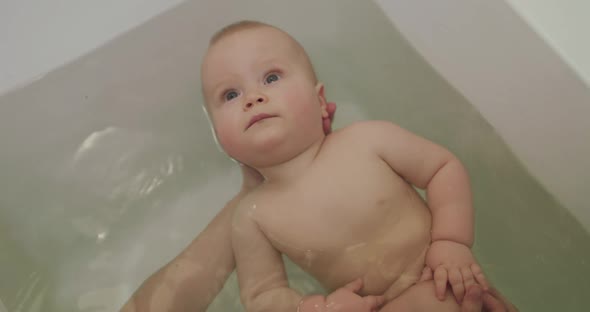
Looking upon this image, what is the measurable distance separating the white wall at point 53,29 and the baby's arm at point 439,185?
0.48m

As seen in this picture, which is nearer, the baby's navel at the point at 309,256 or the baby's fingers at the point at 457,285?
the baby's fingers at the point at 457,285

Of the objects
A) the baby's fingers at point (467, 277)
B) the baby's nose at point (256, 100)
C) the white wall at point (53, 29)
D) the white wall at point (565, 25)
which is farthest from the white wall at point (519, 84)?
the white wall at point (53, 29)

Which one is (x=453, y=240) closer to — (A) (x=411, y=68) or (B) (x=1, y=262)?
(A) (x=411, y=68)

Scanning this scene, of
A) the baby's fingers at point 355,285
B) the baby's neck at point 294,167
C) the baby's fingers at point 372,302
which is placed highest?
the baby's neck at point 294,167

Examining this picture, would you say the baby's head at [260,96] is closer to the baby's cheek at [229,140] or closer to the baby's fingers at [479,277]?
the baby's cheek at [229,140]

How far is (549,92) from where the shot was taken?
2.82 ft

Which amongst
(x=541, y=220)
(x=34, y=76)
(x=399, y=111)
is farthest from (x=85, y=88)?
(x=541, y=220)

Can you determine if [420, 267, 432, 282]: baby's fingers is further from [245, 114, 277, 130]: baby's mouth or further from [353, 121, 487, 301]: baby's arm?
[245, 114, 277, 130]: baby's mouth

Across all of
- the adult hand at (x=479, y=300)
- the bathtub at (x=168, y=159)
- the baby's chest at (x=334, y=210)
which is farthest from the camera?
the bathtub at (x=168, y=159)

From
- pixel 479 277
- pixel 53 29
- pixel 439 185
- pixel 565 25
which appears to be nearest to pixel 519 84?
pixel 565 25

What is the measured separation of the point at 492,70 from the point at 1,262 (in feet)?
2.77

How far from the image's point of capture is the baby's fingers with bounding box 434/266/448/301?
691mm

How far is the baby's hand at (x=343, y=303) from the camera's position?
71 centimetres

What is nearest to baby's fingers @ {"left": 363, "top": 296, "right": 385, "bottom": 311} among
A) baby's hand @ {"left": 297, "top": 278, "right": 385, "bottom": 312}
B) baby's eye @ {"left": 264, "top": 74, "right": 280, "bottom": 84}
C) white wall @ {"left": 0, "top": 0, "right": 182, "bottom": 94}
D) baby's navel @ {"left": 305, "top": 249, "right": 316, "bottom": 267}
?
baby's hand @ {"left": 297, "top": 278, "right": 385, "bottom": 312}
